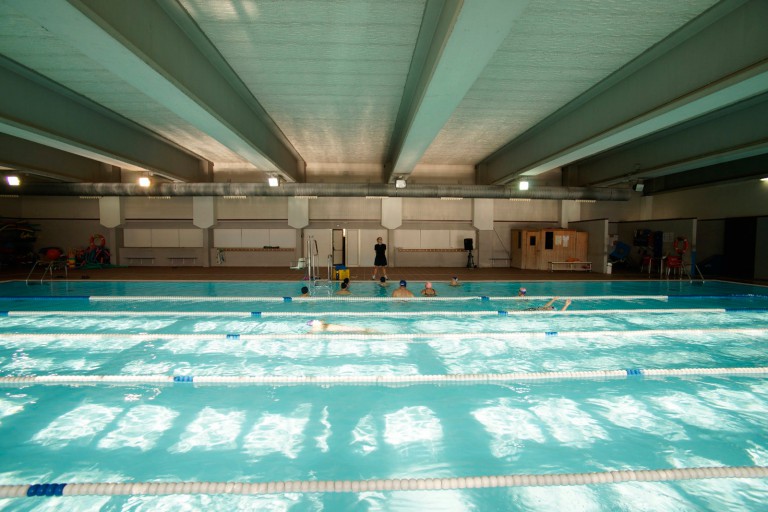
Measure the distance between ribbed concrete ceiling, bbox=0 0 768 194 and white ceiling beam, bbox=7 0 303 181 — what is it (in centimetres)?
2

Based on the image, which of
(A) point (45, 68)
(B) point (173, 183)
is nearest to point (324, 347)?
(A) point (45, 68)

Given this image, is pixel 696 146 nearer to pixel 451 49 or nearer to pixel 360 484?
pixel 451 49

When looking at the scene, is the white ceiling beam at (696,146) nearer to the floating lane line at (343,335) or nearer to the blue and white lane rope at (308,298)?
the blue and white lane rope at (308,298)

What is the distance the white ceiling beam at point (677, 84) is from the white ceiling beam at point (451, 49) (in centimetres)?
290

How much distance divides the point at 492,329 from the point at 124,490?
5.28m

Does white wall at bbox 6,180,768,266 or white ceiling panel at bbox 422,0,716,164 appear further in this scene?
white wall at bbox 6,180,768,266

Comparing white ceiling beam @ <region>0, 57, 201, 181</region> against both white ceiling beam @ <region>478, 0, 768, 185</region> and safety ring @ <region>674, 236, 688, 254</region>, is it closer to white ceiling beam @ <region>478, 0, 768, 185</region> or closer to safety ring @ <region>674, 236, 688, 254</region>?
white ceiling beam @ <region>478, 0, 768, 185</region>

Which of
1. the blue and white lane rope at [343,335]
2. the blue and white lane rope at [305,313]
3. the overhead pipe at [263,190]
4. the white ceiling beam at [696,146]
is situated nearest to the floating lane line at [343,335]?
the blue and white lane rope at [343,335]

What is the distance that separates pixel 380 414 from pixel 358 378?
2.33ft

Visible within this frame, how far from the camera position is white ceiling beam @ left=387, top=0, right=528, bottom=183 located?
11.1 feet

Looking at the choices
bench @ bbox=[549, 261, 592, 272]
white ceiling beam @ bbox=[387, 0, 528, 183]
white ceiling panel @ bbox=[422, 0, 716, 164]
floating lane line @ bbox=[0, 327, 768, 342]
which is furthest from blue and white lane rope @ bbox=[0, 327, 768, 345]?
bench @ bbox=[549, 261, 592, 272]

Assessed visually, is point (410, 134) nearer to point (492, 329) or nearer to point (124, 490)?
point (492, 329)

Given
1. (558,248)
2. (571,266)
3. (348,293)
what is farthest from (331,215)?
(571,266)

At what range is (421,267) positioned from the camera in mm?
16359
